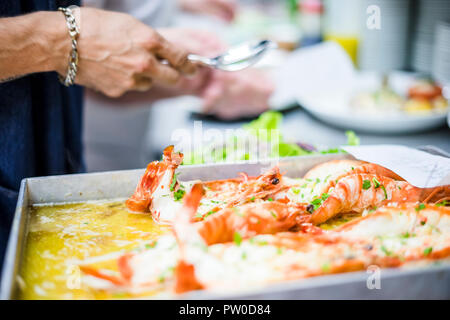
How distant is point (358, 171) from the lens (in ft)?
4.61

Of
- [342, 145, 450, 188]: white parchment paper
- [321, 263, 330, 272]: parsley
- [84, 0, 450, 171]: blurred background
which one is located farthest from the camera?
[84, 0, 450, 171]: blurred background

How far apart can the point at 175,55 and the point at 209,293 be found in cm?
117

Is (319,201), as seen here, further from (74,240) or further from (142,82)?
(142,82)

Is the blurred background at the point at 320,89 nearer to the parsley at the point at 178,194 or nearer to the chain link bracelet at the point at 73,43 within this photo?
the parsley at the point at 178,194

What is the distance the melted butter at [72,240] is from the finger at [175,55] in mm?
642

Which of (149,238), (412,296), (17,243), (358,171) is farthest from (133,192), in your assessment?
(412,296)

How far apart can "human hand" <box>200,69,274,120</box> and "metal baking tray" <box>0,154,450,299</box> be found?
41.9 inches

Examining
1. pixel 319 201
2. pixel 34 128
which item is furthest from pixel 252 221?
pixel 34 128

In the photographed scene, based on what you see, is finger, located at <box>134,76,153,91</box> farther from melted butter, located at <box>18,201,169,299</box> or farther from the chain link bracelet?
melted butter, located at <box>18,201,169,299</box>

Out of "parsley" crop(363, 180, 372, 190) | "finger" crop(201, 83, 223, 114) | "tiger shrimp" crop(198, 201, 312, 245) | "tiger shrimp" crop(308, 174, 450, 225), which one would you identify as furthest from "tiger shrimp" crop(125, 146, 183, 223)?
"finger" crop(201, 83, 223, 114)

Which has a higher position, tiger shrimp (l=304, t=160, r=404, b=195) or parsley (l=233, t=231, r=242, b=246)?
tiger shrimp (l=304, t=160, r=404, b=195)

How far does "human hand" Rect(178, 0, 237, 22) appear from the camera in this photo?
10.4ft

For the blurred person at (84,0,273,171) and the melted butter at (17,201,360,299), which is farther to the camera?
the blurred person at (84,0,273,171)

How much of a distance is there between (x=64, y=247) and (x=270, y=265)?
0.60 m
